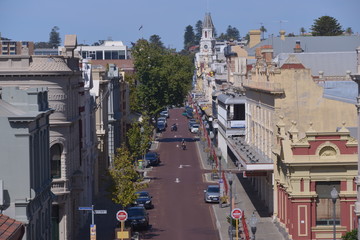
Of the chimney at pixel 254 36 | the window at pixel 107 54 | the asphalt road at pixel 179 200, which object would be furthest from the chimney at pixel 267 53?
the window at pixel 107 54

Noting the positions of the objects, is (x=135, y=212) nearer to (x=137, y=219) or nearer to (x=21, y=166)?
(x=137, y=219)

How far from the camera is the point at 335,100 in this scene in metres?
55.4

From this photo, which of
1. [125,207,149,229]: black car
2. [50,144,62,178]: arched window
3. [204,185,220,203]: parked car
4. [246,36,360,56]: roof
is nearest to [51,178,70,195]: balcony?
[50,144,62,178]: arched window

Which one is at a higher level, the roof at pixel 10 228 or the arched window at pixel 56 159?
the arched window at pixel 56 159

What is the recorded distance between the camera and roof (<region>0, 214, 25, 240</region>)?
30.2 meters

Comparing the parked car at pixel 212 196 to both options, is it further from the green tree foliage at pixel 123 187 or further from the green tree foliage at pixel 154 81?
the green tree foliage at pixel 154 81

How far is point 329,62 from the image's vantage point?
2625 inches

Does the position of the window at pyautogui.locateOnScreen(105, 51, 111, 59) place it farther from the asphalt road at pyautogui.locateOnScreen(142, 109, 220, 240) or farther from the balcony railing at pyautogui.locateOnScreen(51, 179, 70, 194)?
the balcony railing at pyautogui.locateOnScreen(51, 179, 70, 194)

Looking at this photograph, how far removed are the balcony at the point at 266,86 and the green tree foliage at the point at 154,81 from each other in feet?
158

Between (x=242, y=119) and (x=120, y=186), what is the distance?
96.7 feet

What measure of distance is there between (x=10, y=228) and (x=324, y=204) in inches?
750

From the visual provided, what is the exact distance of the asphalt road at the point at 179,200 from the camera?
174ft

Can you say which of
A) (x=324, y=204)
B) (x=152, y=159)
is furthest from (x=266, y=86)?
(x=152, y=159)

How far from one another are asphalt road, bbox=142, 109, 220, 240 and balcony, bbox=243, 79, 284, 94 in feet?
26.0
